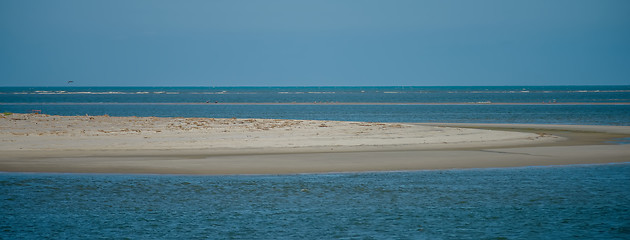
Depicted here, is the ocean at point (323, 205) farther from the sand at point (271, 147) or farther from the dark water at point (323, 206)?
Result: the sand at point (271, 147)

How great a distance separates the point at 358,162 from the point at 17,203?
40.5 feet

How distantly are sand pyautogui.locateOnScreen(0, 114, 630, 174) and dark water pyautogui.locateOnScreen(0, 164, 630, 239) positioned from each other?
2.04 metres

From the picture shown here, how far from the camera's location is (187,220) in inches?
600

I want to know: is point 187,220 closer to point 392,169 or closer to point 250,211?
point 250,211

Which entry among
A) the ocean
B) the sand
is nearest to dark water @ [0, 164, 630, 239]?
the ocean

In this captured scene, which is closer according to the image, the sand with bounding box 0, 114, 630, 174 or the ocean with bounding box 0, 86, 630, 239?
the ocean with bounding box 0, 86, 630, 239

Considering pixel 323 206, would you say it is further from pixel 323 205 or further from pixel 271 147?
pixel 271 147

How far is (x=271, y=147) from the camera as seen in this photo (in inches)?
1177

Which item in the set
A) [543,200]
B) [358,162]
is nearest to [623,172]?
[543,200]

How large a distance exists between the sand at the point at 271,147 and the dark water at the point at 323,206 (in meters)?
2.04

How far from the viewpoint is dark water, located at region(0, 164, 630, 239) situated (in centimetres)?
1414

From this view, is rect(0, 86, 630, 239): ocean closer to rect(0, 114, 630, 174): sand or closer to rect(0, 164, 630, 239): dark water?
rect(0, 164, 630, 239): dark water

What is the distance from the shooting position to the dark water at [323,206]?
14.1 metres

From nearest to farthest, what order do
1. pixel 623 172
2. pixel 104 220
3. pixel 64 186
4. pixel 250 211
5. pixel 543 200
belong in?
pixel 104 220 → pixel 250 211 → pixel 543 200 → pixel 64 186 → pixel 623 172
